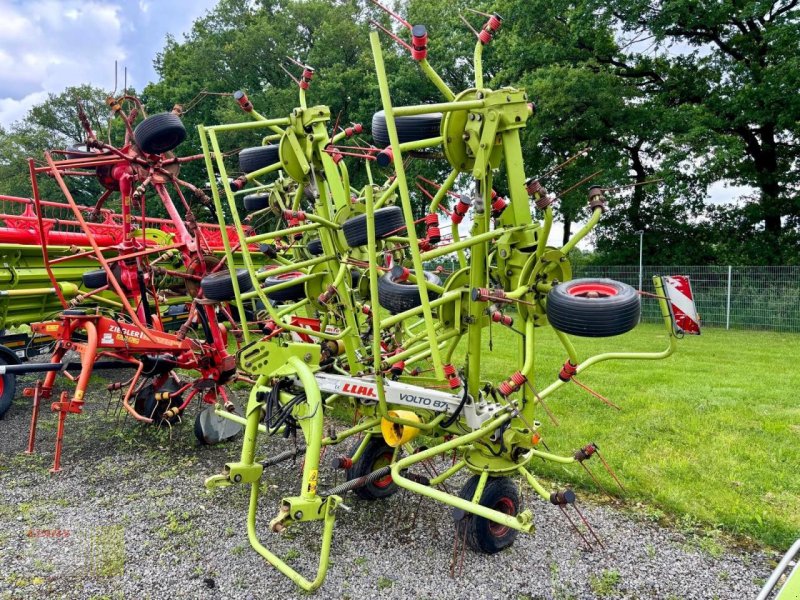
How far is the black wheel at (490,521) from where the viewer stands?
3186 millimetres

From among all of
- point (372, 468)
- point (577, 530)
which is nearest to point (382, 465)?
point (372, 468)

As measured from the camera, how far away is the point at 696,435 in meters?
5.15

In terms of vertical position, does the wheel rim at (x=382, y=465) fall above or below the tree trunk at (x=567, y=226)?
above

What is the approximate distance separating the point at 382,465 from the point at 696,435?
10.1ft

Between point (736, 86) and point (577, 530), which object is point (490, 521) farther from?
point (736, 86)

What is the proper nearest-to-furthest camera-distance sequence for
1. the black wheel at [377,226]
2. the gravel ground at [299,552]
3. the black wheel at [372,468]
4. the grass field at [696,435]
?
the gravel ground at [299,552], the black wheel at [377,226], the grass field at [696,435], the black wheel at [372,468]

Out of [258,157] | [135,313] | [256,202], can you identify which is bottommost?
[135,313]

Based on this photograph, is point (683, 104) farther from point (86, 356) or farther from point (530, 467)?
point (86, 356)

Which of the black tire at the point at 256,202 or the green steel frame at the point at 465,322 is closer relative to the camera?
the green steel frame at the point at 465,322

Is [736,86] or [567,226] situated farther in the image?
[567,226]

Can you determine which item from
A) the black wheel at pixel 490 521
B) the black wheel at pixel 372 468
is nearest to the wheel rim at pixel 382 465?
the black wheel at pixel 372 468

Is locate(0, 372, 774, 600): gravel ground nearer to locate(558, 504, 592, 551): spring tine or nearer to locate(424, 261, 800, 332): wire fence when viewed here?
locate(558, 504, 592, 551): spring tine

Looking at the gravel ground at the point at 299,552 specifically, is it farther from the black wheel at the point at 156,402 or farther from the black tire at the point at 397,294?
the black tire at the point at 397,294

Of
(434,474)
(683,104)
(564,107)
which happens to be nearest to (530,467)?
(434,474)
